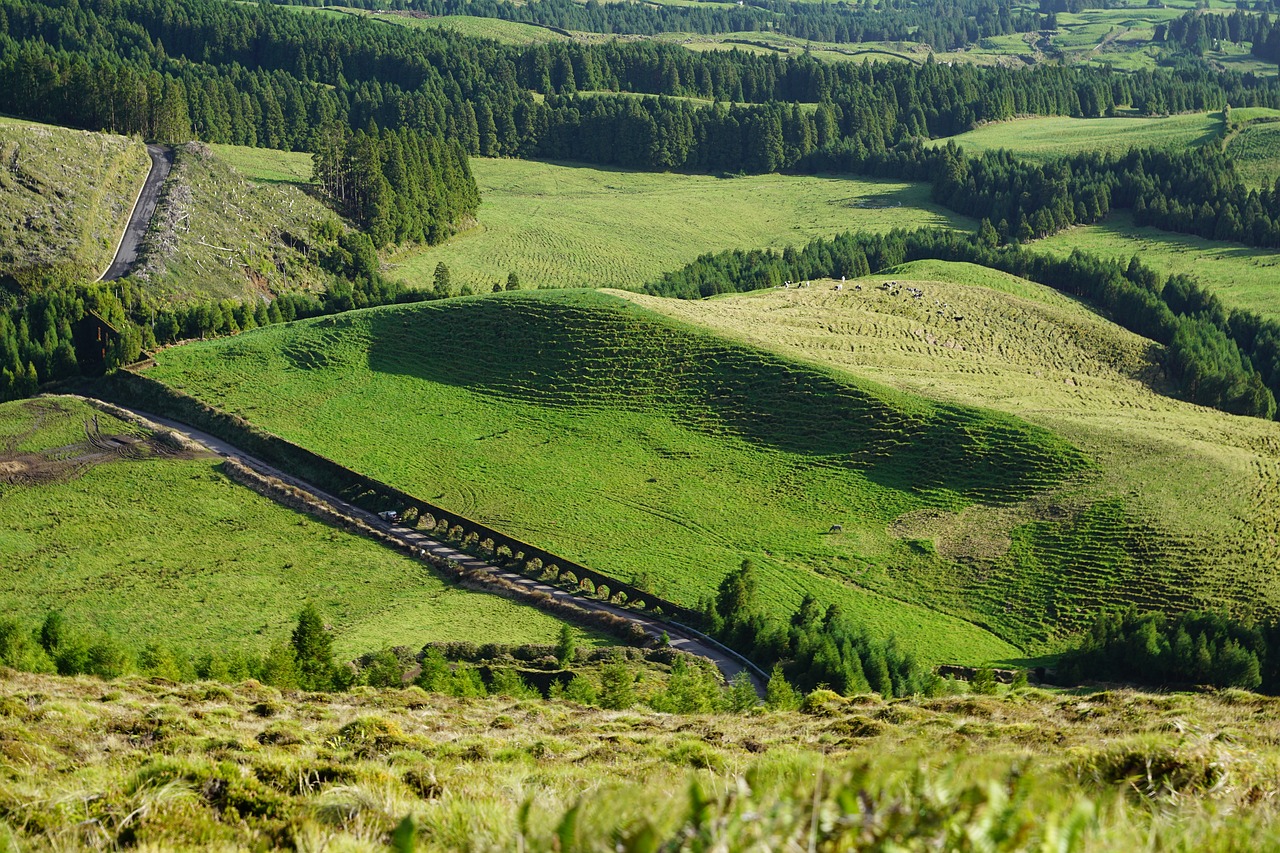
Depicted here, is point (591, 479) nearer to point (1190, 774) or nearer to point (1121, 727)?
point (1121, 727)

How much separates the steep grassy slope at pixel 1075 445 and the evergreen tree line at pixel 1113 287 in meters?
5.80

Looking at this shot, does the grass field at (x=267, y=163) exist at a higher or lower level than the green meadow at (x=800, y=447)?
higher

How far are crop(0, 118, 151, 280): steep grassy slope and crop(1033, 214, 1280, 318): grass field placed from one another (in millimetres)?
119884

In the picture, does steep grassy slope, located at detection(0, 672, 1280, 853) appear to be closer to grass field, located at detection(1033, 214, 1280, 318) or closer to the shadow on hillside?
the shadow on hillside

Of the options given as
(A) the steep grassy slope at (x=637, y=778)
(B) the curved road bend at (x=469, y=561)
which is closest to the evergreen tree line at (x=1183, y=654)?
(B) the curved road bend at (x=469, y=561)

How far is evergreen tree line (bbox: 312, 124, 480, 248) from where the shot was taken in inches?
5709

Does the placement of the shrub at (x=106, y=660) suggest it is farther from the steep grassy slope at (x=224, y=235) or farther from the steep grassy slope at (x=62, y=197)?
the steep grassy slope at (x=62, y=197)

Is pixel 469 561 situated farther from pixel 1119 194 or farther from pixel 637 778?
pixel 1119 194

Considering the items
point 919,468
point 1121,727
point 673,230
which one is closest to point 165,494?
point 919,468

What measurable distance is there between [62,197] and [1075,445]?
10484cm

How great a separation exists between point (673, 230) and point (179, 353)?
88.4 meters

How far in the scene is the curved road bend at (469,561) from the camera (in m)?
54.2

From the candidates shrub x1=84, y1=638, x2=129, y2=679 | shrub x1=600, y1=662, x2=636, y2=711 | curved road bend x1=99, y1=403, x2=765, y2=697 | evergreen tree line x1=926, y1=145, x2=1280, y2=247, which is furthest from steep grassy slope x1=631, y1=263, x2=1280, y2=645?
evergreen tree line x1=926, y1=145, x2=1280, y2=247

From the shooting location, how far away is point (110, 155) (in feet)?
440
